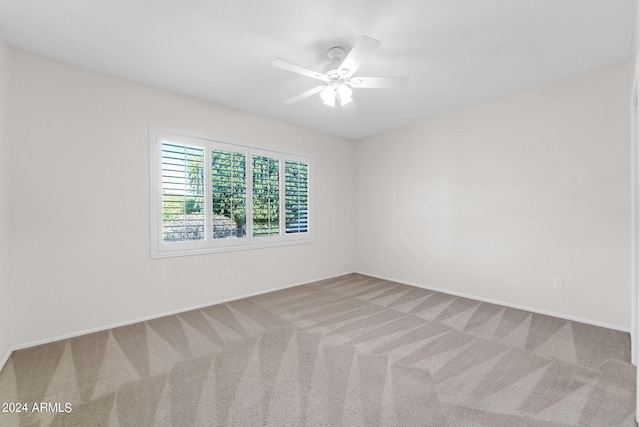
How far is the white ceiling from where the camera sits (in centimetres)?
207

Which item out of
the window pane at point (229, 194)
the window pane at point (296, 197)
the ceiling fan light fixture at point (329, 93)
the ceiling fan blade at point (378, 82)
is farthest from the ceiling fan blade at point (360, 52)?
the window pane at point (296, 197)

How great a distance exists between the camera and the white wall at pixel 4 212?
7.71ft

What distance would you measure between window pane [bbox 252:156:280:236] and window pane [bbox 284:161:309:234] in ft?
0.66

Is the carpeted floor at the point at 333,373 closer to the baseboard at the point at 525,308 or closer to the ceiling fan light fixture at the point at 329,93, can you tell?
the baseboard at the point at 525,308

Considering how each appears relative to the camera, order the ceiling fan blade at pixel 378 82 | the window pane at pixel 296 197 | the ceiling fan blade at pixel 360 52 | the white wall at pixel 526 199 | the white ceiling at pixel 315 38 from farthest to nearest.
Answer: the window pane at pixel 296 197
the white wall at pixel 526 199
the ceiling fan blade at pixel 378 82
the white ceiling at pixel 315 38
the ceiling fan blade at pixel 360 52

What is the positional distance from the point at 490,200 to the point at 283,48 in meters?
3.20

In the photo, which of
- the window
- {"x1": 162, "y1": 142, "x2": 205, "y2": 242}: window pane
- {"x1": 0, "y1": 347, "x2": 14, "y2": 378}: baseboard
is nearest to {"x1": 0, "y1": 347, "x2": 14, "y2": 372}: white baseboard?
{"x1": 0, "y1": 347, "x2": 14, "y2": 378}: baseboard

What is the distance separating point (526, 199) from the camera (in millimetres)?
3488

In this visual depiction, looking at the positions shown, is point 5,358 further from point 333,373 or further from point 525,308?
point 525,308

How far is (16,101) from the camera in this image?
2.58 m

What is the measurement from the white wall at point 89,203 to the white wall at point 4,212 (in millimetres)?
80

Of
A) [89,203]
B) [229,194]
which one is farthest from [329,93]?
[89,203]

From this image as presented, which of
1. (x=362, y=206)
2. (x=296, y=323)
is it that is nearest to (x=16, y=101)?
(x=296, y=323)

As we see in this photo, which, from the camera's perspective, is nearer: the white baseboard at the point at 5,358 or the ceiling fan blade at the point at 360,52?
the ceiling fan blade at the point at 360,52
